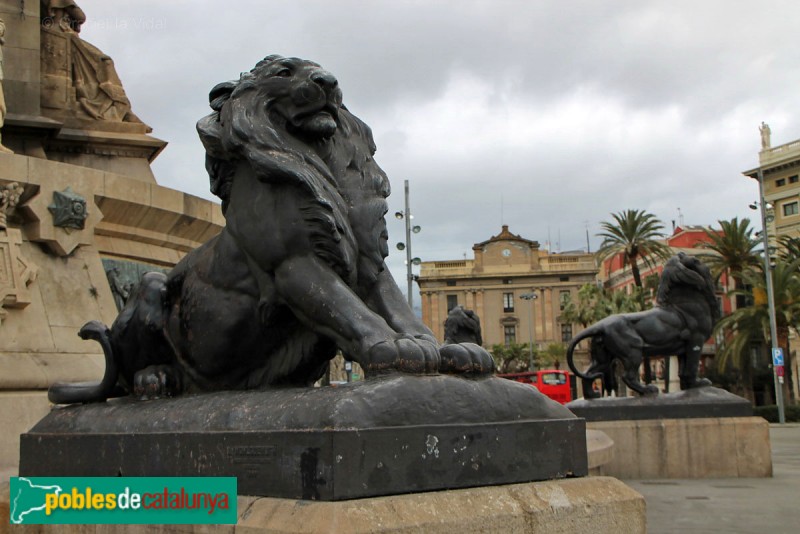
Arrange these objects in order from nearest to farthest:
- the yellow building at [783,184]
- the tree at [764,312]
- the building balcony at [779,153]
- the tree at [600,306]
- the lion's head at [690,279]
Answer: the lion's head at [690,279] → the tree at [764,312] → the tree at [600,306] → the yellow building at [783,184] → the building balcony at [779,153]

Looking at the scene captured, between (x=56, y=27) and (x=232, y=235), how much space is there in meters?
9.96

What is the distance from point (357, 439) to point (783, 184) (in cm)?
6089

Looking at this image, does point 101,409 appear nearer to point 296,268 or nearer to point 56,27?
point 296,268

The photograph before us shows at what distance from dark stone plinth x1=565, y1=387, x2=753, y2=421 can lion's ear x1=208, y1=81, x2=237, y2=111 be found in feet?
23.0

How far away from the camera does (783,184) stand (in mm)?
57594

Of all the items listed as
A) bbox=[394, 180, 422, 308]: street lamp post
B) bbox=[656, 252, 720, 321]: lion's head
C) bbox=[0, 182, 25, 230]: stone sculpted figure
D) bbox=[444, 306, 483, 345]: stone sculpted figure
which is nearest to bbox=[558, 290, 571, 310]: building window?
bbox=[394, 180, 422, 308]: street lamp post

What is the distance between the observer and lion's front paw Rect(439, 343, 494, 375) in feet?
9.70

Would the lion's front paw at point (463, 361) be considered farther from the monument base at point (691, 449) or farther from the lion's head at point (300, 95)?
the monument base at point (691, 449)

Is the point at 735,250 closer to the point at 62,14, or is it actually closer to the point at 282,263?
the point at 62,14

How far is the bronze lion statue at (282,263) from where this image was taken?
3166 mm

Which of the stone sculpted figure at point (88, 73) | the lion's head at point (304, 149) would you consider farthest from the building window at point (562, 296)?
the lion's head at point (304, 149)

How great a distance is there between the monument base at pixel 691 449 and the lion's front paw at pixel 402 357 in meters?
7.15

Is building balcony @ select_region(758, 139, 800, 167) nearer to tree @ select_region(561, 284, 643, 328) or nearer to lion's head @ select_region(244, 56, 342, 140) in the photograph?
tree @ select_region(561, 284, 643, 328)

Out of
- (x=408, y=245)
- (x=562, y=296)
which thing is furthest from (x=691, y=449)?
(x=562, y=296)
